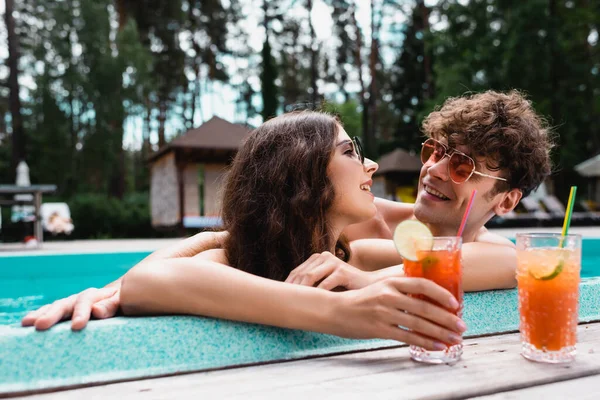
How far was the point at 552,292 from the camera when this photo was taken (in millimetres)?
1224

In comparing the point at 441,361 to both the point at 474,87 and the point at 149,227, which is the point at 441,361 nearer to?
the point at 149,227

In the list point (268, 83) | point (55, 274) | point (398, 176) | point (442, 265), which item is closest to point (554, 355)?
point (442, 265)

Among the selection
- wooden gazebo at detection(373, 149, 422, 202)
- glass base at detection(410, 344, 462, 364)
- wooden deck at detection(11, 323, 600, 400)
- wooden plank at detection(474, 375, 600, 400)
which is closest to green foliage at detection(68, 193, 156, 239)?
wooden gazebo at detection(373, 149, 422, 202)

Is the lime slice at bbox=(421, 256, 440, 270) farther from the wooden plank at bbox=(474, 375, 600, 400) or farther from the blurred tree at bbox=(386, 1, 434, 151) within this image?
the blurred tree at bbox=(386, 1, 434, 151)

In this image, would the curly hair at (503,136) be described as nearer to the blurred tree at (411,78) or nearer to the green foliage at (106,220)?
the green foliage at (106,220)

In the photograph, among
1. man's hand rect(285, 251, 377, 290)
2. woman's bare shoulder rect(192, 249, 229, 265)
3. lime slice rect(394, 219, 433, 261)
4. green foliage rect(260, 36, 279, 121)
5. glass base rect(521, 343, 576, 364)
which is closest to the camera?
lime slice rect(394, 219, 433, 261)

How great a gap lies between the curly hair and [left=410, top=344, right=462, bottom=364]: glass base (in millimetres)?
1255

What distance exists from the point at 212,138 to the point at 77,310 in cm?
1088

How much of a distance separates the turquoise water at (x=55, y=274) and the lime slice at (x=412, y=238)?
16.3 ft

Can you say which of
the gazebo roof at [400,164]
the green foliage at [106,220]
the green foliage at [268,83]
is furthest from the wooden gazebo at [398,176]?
the green foliage at [106,220]

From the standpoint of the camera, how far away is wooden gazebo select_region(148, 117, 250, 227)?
39.2 ft

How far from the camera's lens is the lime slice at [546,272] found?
119cm

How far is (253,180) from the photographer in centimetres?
174

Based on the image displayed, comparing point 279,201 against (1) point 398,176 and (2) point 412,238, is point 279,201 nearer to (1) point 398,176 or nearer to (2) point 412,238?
(2) point 412,238
